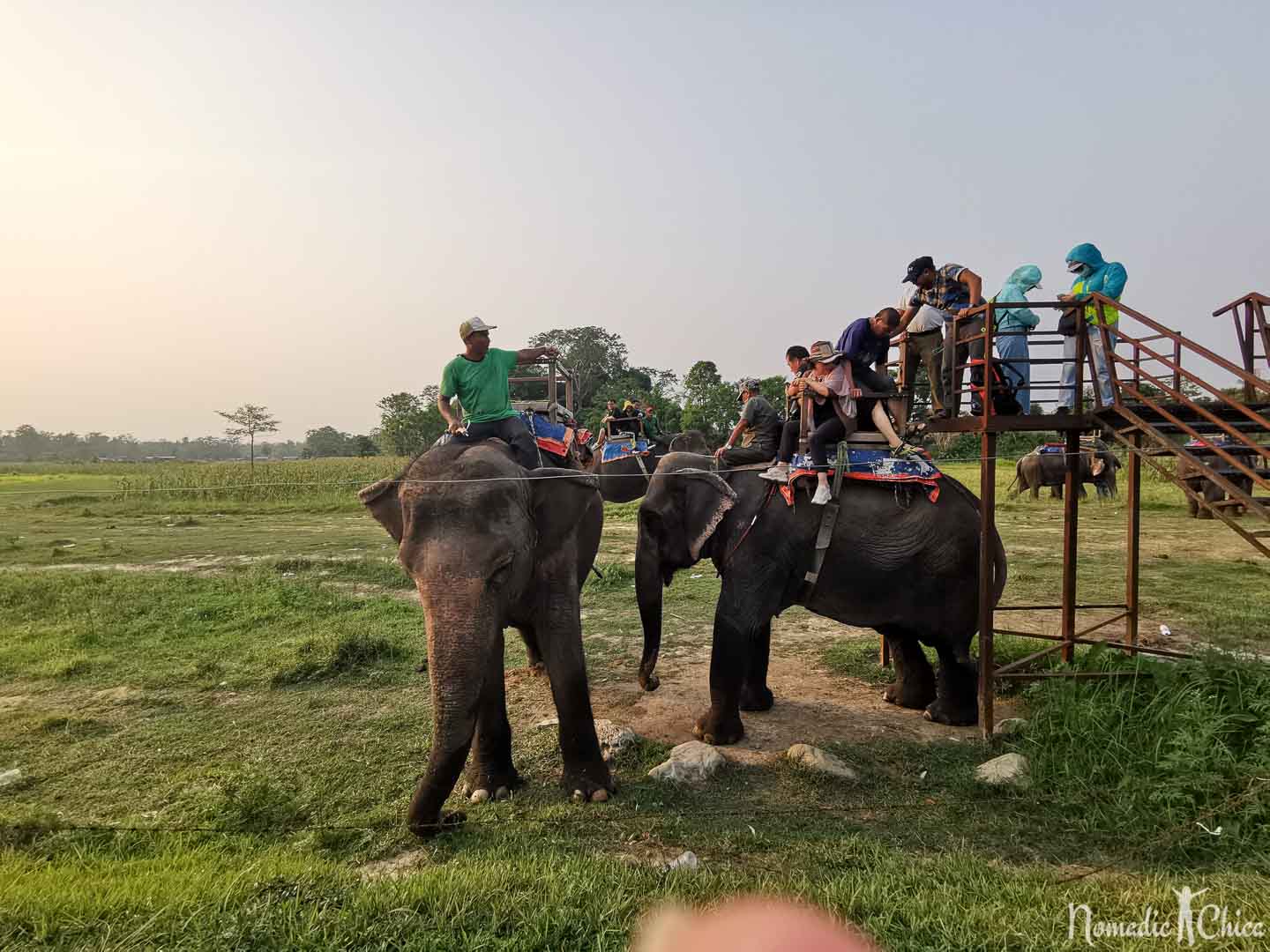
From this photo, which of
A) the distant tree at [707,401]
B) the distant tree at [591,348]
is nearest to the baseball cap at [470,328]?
the distant tree at [707,401]

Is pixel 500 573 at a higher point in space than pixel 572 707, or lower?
higher

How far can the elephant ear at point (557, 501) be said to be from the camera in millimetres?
5168

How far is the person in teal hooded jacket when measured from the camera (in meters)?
6.82

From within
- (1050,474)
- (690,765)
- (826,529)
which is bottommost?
(690,765)

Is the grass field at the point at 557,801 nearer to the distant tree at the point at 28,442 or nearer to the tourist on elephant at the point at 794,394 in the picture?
the tourist on elephant at the point at 794,394

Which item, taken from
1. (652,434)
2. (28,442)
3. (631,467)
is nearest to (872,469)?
(631,467)

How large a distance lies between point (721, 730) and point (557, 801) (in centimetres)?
179

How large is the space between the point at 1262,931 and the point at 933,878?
1343 millimetres

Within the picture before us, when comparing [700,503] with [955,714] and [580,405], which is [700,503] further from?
[580,405]

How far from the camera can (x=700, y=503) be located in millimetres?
6984

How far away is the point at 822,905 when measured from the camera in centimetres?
348

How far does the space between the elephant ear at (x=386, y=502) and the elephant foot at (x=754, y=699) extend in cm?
390

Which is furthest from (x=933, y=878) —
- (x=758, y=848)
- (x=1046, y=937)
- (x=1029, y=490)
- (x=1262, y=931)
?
(x=1029, y=490)

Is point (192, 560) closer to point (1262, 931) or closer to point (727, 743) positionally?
point (727, 743)
